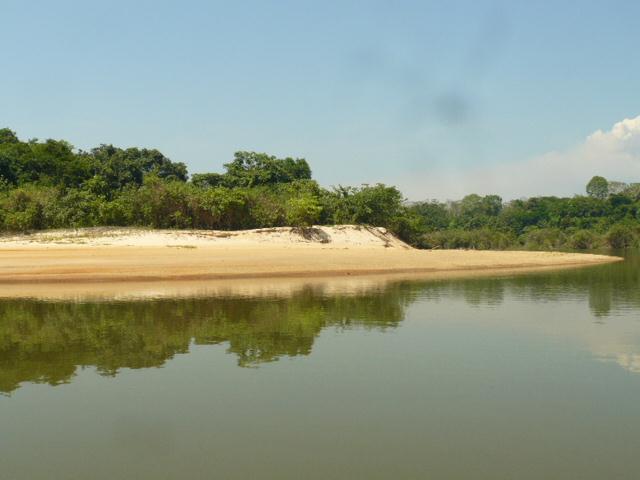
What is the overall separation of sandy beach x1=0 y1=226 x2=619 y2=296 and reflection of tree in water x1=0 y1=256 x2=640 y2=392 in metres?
7.35

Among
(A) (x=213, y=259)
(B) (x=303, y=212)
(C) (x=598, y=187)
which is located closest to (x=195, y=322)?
(A) (x=213, y=259)

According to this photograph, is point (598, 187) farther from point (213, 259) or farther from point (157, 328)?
point (157, 328)

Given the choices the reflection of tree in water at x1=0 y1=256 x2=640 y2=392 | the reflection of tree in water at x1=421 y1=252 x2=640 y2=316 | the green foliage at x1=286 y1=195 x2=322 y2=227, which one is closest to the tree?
the green foliage at x1=286 y1=195 x2=322 y2=227

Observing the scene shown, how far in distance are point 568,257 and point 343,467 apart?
2225 inches

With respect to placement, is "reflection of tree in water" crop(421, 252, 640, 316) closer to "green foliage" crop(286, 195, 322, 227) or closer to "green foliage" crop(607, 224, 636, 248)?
"green foliage" crop(286, 195, 322, 227)

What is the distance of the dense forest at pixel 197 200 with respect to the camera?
194ft

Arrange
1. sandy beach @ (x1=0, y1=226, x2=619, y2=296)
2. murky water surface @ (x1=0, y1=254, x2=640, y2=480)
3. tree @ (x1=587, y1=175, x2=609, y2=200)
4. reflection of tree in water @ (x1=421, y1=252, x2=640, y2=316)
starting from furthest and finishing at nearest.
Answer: tree @ (x1=587, y1=175, x2=609, y2=200), sandy beach @ (x1=0, y1=226, x2=619, y2=296), reflection of tree in water @ (x1=421, y1=252, x2=640, y2=316), murky water surface @ (x1=0, y1=254, x2=640, y2=480)

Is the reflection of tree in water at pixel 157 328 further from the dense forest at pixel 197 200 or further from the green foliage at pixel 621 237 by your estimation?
the green foliage at pixel 621 237

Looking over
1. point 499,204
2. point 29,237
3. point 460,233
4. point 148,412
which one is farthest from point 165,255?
point 499,204

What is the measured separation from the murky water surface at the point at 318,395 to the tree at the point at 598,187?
170643mm

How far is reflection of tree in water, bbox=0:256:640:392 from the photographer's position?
51.0 feet

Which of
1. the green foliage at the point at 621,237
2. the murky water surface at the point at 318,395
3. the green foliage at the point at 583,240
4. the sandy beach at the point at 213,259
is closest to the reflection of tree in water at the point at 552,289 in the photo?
the murky water surface at the point at 318,395

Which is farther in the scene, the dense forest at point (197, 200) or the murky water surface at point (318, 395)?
the dense forest at point (197, 200)

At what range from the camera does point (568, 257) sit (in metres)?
59.9
